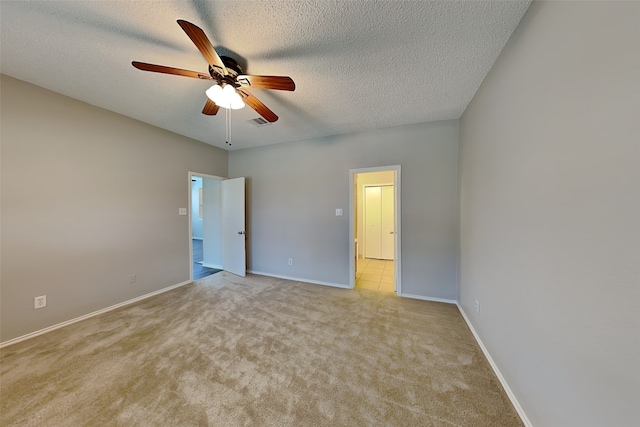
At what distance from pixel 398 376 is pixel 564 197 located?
5.26 ft

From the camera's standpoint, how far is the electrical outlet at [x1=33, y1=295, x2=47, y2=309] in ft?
6.87

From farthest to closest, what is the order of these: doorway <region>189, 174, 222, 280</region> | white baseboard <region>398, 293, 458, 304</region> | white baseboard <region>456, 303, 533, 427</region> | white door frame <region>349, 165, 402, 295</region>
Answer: doorway <region>189, 174, 222, 280</region>, white door frame <region>349, 165, 402, 295</region>, white baseboard <region>398, 293, 458, 304</region>, white baseboard <region>456, 303, 533, 427</region>

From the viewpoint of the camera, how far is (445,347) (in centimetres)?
193

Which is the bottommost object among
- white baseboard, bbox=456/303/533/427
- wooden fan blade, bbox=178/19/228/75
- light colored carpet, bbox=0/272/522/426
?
light colored carpet, bbox=0/272/522/426

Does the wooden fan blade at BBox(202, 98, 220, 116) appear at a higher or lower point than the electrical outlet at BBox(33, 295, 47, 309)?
higher

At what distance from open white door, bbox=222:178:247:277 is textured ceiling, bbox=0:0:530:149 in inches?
68.4

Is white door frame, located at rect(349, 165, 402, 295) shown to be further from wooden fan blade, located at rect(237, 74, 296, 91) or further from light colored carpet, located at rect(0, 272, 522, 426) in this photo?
wooden fan blade, located at rect(237, 74, 296, 91)

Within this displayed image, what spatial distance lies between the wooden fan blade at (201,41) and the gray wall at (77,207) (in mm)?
2233

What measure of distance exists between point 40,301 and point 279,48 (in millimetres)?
3482

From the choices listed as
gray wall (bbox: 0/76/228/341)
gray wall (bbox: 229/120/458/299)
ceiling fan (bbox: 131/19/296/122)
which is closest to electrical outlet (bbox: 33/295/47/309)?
gray wall (bbox: 0/76/228/341)

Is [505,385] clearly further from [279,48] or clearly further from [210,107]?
[210,107]

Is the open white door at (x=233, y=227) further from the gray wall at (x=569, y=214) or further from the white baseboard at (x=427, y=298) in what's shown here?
the gray wall at (x=569, y=214)

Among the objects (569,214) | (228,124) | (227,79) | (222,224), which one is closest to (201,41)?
(227,79)

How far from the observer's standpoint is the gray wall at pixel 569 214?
2.33ft
